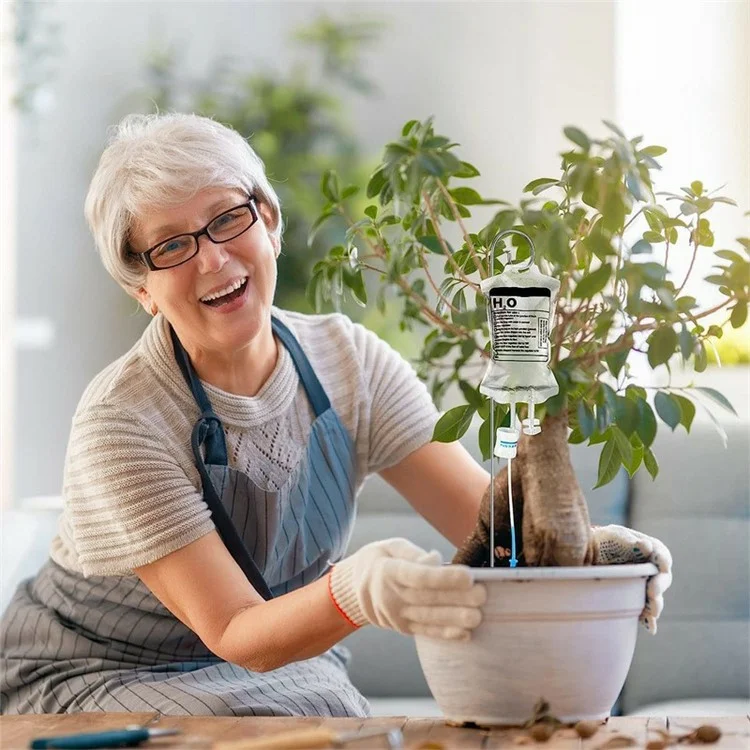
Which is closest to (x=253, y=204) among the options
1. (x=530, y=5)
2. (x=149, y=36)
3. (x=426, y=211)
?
(x=426, y=211)

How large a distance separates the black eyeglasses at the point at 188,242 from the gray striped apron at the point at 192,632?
0.46ft

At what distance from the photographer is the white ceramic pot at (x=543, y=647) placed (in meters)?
1.05

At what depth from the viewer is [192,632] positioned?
1.65 meters

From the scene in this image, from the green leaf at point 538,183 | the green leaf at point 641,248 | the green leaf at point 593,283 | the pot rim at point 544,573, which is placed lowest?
the pot rim at point 544,573

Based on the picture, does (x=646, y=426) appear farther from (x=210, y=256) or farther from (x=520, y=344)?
(x=210, y=256)

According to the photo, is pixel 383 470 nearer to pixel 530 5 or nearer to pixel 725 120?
pixel 725 120

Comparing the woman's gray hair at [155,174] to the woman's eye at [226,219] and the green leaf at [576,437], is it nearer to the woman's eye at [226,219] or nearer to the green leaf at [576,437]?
the woman's eye at [226,219]

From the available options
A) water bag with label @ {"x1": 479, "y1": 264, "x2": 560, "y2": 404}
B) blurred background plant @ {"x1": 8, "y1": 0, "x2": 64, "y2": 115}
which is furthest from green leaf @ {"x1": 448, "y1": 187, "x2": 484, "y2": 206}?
blurred background plant @ {"x1": 8, "y1": 0, "x2": 64, "y2": 115}

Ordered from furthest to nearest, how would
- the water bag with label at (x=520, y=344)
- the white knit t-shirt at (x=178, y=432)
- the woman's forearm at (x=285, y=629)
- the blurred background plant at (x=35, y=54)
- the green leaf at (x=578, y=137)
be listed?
the blurred background plant at (x=35, y=54)
the white knit t-shirt at (x=178, y=432)
the woman's forearm at (x=285, y=629)
the water bag with label at (x=520, y=344)
the green leaf at (x=578, y=137)

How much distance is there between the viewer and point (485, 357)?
3.99 feet

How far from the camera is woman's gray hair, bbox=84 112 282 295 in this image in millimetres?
1545

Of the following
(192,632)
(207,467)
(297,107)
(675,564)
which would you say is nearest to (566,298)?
(207,467)

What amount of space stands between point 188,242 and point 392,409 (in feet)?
1.40

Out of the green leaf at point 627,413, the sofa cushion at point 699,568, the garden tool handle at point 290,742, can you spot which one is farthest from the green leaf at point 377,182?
the sofa cushion at point 699,568
